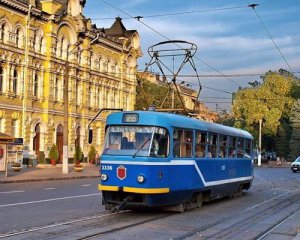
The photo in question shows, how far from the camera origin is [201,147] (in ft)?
51.6

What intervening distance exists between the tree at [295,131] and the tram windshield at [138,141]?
223 ft

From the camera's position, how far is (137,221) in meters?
12.5

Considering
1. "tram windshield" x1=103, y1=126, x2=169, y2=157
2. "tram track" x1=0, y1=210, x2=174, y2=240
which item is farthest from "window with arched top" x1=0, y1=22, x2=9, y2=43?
"tram track" x1=0, y1=210, x2=174, y2=240

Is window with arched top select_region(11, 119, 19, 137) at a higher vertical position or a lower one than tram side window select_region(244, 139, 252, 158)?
higher

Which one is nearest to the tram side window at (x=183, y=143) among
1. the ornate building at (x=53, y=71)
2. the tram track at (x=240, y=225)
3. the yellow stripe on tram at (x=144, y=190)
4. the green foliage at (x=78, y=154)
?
the yellow stripe on tram at (x=144, y=190)

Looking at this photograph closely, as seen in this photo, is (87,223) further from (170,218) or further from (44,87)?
(44,87)

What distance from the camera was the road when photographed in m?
10.7

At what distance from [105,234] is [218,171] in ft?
23.8

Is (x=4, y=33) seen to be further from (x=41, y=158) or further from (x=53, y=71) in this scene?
(x=41, y=158)

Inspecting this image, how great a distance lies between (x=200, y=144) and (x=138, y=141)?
293 centimetres

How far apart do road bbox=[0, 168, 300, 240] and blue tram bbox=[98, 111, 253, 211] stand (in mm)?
466

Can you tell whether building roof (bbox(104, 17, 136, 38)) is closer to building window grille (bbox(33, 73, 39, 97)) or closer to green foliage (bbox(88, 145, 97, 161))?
green foliage (bbox(88, 145, 97, 161))

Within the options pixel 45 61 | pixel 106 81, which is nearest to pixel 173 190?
pixel 45 61

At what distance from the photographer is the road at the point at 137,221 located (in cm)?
1066
